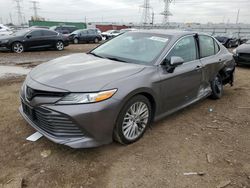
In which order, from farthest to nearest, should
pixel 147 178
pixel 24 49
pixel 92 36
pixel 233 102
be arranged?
pixel 92 36
pixel 24 49
pixel 233 102
pixel 147 178

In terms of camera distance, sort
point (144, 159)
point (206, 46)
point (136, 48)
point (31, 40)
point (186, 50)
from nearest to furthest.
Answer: point (144, 159) < point (136, 48) < point (186, 50) < point (206, 46) < point (31, 40)

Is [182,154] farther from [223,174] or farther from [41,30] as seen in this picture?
[41,30]

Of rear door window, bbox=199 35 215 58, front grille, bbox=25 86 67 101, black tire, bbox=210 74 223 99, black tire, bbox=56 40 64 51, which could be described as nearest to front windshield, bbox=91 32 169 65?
rear door window, bbox=199 35 215 58

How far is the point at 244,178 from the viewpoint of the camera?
2.82 m

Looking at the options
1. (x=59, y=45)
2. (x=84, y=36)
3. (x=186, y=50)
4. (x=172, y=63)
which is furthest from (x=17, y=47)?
(x=172, y=63)

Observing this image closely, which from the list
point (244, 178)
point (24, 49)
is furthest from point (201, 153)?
point (24, 49)

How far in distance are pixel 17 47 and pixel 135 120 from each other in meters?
11.3

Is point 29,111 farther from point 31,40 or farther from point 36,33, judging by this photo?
point 36,33

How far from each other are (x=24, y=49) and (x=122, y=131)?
11.6 m

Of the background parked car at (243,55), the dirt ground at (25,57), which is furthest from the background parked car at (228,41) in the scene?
the dirt ground at (25,57)

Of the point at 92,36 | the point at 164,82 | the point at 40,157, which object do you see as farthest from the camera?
the point at 92,36

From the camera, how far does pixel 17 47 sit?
12.6 meters

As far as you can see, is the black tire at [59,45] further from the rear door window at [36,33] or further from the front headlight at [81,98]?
the front headlight at [81,98]

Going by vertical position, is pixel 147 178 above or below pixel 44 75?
below
